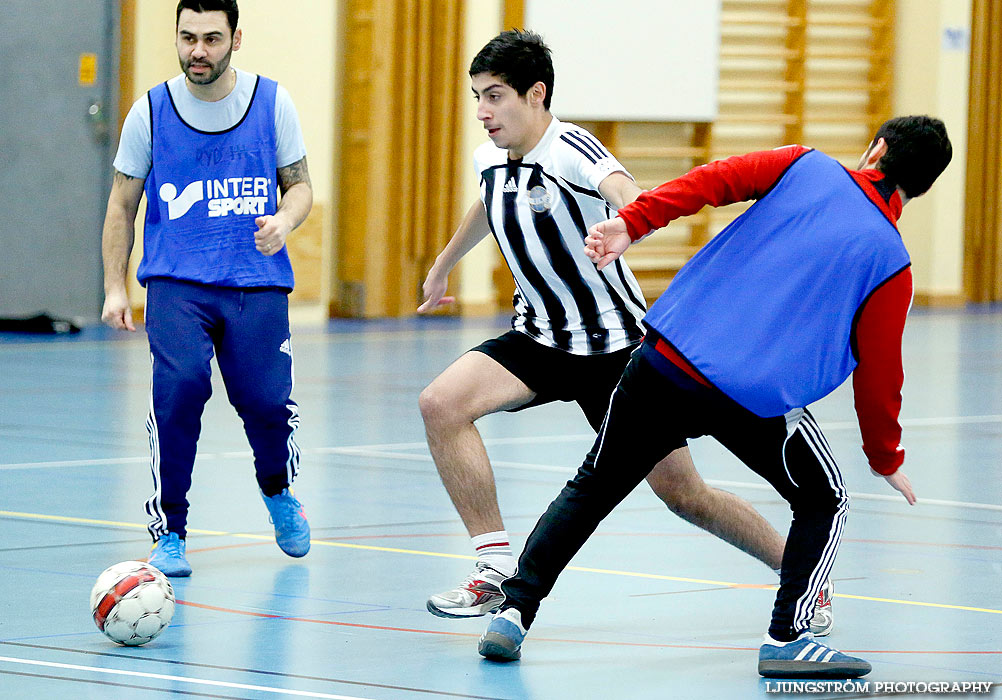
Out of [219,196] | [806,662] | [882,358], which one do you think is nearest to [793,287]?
[882,358]

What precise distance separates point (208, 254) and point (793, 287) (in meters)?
2.13

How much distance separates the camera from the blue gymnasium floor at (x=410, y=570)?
404 centimetres

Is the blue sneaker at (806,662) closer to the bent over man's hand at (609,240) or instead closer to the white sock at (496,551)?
the white sock at (496,551)

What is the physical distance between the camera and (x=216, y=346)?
547cm

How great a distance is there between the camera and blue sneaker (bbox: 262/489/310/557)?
18.0 feet

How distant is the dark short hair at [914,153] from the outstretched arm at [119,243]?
245cm

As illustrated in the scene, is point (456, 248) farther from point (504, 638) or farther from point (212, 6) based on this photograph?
point (504, 638)

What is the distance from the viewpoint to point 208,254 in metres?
5.36

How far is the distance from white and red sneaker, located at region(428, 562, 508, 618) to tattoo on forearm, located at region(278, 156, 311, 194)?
153 cm

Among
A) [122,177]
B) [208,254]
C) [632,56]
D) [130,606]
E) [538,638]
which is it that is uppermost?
[632,56]

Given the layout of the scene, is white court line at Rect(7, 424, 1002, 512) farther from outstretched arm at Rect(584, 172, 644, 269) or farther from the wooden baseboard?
the wooden baseboard

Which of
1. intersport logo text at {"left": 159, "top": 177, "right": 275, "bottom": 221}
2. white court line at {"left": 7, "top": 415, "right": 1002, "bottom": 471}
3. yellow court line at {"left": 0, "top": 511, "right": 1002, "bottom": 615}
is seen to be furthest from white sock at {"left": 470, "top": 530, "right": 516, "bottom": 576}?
white court line at {"left": 7, "top": 415, "right": 1002, "bottom": 471}

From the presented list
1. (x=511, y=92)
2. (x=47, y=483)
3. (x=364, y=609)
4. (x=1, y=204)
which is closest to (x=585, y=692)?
(x=364, y=609)

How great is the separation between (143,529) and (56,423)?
2.70 metres
